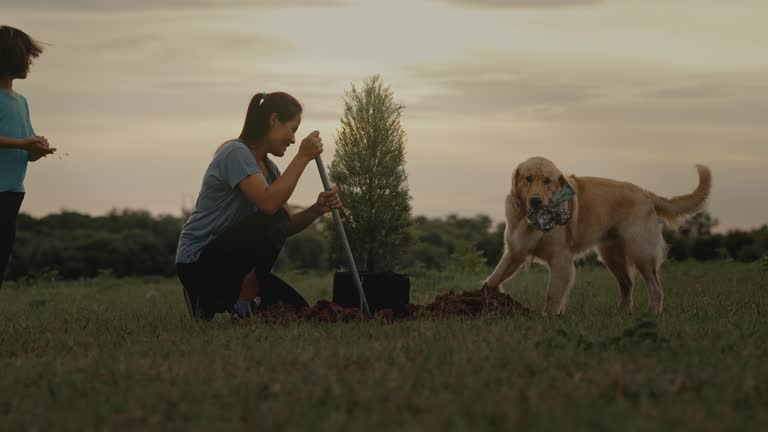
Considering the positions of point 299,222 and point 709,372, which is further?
point 299,222

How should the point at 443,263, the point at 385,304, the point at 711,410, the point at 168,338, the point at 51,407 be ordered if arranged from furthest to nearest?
1. the point at 443,263
2. the point at 385,304
3. the point at 168,338
4. the point at 51,407
5. the point at 711,410

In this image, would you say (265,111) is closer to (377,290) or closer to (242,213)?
(242,213)

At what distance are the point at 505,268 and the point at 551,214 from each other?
0.79 metres

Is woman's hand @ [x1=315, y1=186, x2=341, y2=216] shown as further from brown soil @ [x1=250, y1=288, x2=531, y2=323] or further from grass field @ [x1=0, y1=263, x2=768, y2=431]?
grass field @ [x1=0, y1=263, x2=768, y2=431]

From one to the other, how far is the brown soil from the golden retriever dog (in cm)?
50

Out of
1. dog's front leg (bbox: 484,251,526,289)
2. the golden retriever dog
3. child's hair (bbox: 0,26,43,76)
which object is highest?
child's hair (bbox: 0,26,43,76)

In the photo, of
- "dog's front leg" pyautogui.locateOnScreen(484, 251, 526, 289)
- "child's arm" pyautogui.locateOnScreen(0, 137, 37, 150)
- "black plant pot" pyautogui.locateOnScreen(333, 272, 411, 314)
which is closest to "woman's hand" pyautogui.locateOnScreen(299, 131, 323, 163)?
"black plant pot" pyautogui.locateOnScreen(333, 272, 411, 314)

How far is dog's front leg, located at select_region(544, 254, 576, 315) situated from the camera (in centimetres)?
752

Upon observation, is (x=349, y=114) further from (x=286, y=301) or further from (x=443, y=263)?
(x=443, y=263)

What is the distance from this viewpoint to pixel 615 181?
8570mm

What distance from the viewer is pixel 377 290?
729cm

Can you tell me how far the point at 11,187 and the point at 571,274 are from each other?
4.73 m

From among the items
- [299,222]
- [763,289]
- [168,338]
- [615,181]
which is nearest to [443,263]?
[763,289]

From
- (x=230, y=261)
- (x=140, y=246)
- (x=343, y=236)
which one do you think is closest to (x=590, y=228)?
(x=343, y=236)
